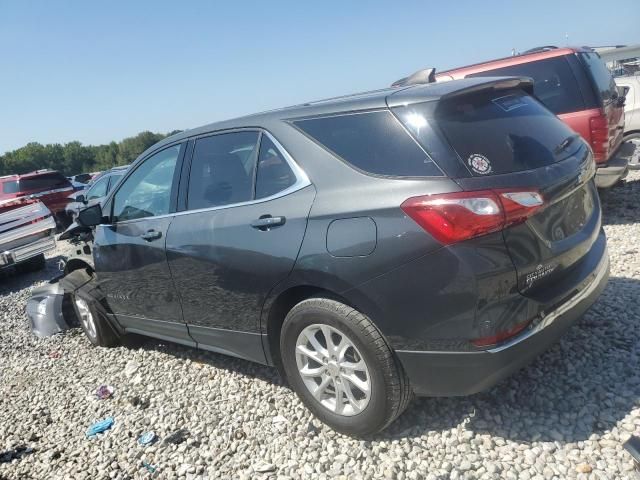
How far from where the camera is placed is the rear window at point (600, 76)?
19.7ft

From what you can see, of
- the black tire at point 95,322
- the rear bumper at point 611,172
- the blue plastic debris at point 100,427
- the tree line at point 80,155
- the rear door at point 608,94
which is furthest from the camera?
the tree line at point 80,155

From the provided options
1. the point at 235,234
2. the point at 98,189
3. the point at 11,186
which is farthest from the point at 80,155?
the point at 235,234

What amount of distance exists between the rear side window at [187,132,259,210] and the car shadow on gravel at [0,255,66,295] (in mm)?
7062

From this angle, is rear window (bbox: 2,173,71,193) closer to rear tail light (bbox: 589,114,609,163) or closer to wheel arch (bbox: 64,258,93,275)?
wheel arch (bbox: 64,258,93,275)

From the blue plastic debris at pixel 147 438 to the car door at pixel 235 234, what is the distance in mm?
668

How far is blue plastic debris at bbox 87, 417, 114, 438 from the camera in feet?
11.3

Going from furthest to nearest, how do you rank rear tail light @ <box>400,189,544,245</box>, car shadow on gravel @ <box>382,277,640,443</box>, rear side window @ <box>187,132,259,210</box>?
rear side window @ <box>187,132,259,210</box>
car shadow on gravel @ <box>382,277,640,443</box>
rear tail light @ <box>400,189,544,245</box>

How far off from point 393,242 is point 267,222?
817 mm

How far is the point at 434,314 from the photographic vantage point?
2.28 metres

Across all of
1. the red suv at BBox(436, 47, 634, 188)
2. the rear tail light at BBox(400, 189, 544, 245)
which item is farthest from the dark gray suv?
the red suv at BBox(436, 47, 634, 188)

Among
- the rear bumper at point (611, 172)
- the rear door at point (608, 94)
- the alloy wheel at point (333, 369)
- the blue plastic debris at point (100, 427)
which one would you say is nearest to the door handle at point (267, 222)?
the alloy wheel at point (333, 369)

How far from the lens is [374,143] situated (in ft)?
8.29

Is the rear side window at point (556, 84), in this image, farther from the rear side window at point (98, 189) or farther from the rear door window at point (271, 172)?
the rear side window at point (98, 189)

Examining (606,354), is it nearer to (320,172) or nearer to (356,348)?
(356,348)
